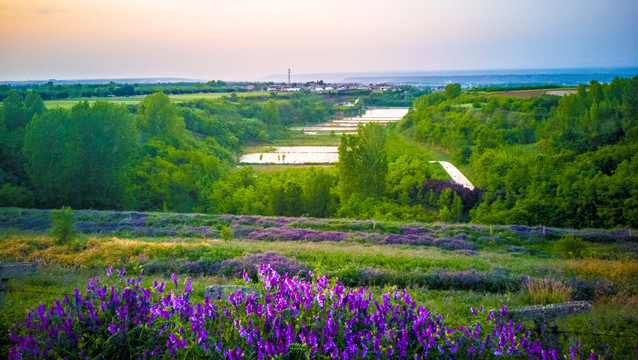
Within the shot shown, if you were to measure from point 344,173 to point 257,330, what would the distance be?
3233 cm

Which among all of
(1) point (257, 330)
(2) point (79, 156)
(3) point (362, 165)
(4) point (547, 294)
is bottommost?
(3) point (362, 165)

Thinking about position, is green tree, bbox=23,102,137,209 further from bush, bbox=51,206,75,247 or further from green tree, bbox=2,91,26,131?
bush, bbox=51,206,75,247

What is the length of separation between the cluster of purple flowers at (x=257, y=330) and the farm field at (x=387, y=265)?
24 centimetres

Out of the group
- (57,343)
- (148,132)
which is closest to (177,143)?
(148,132)

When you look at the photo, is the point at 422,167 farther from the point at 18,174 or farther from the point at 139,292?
the point at 139,292

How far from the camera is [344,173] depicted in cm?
3594

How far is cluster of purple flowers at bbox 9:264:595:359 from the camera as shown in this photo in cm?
382

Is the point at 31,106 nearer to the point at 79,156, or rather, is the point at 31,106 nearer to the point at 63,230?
the point at 79,156

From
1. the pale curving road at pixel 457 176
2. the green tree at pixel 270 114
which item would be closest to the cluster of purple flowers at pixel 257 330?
the pale curving road at pixel 457 176

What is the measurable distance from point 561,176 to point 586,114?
48.8 ft

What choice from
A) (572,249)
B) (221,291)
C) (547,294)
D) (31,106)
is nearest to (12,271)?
(221,291)

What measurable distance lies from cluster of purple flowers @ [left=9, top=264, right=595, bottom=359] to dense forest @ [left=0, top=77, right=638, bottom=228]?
2706 centimetres

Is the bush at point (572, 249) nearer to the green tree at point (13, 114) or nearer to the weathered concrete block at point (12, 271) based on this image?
the weathered concrete block at point (12, 271)

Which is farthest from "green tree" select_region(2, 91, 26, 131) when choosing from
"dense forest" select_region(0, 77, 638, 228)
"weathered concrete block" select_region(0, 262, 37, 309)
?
"weathered concrete block" select_region(0, 262, 37, 309)
